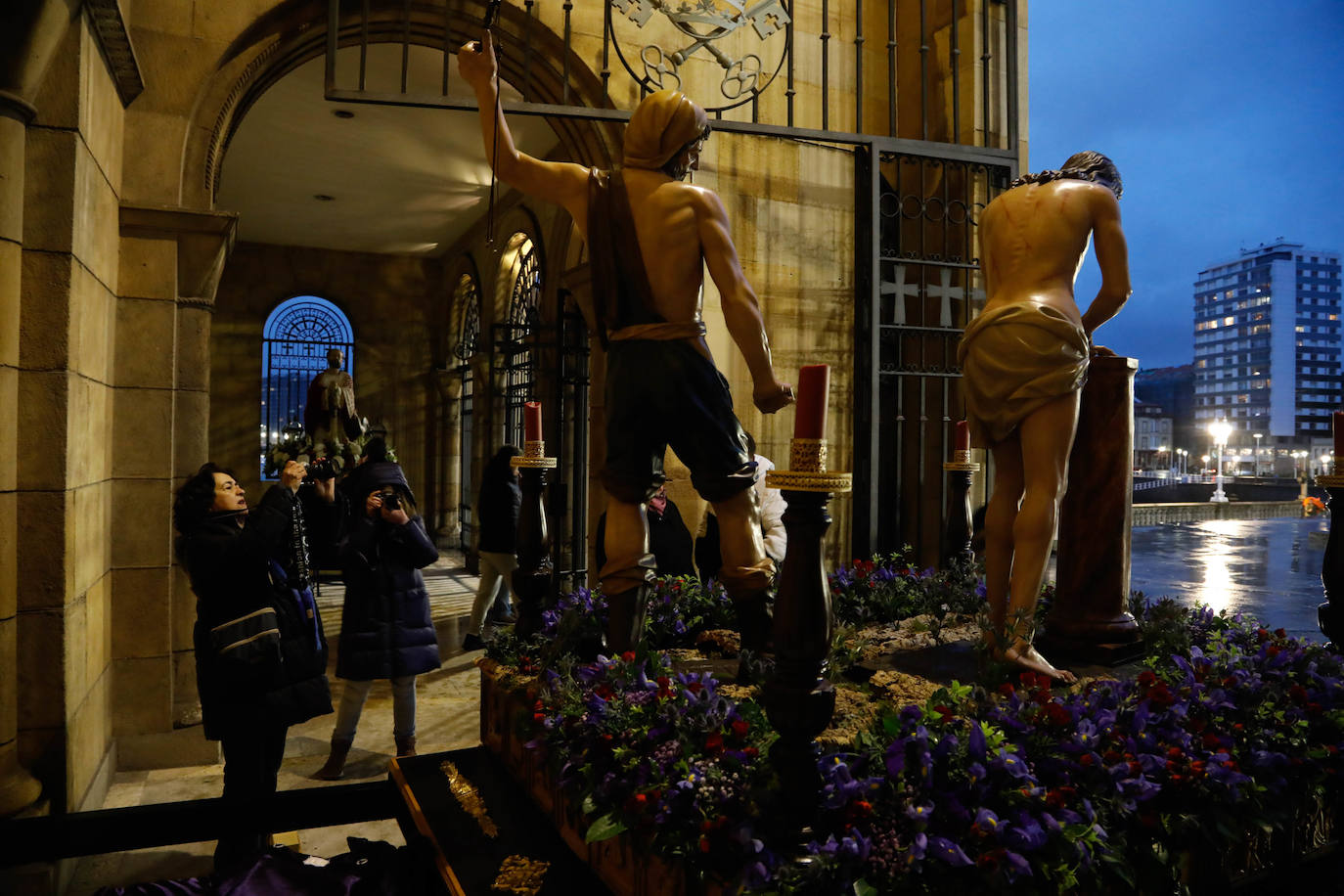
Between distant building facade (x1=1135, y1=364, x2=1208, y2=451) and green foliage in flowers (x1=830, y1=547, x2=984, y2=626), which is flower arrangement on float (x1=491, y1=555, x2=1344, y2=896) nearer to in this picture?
green foliage in flowers (x1=830, y1=547, x2=984, y2=626)

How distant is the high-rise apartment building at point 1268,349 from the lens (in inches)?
1847

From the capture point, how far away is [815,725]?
5.55ft

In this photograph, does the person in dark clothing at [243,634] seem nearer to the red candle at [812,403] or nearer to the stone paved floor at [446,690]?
the stone paved floor at [446,690]

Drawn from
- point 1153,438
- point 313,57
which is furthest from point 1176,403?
point 313,57

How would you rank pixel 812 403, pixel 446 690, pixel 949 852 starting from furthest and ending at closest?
1. pixel 446 690
2. pixel 812 403
3. pixel 949 852

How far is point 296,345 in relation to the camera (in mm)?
14508

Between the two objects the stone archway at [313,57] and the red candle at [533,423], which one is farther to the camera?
the stone archway at [313,57]

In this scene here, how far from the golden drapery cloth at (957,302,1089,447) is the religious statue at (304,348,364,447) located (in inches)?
391

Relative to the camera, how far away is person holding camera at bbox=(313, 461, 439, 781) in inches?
160

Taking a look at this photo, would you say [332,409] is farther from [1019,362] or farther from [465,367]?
[1019,362]

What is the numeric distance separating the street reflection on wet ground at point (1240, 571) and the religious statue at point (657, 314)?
275cm

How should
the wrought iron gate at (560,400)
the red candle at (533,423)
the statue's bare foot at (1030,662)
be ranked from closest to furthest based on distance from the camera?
the statue's bare foot at (1030,662), the red candle at (533,423), the wrought iron gate at (560,400)

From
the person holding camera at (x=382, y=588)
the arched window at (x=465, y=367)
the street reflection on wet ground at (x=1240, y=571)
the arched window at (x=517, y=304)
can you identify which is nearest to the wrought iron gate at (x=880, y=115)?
the person holding camera at (x=382, y=588)

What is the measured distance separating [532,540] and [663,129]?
1.63 metres
